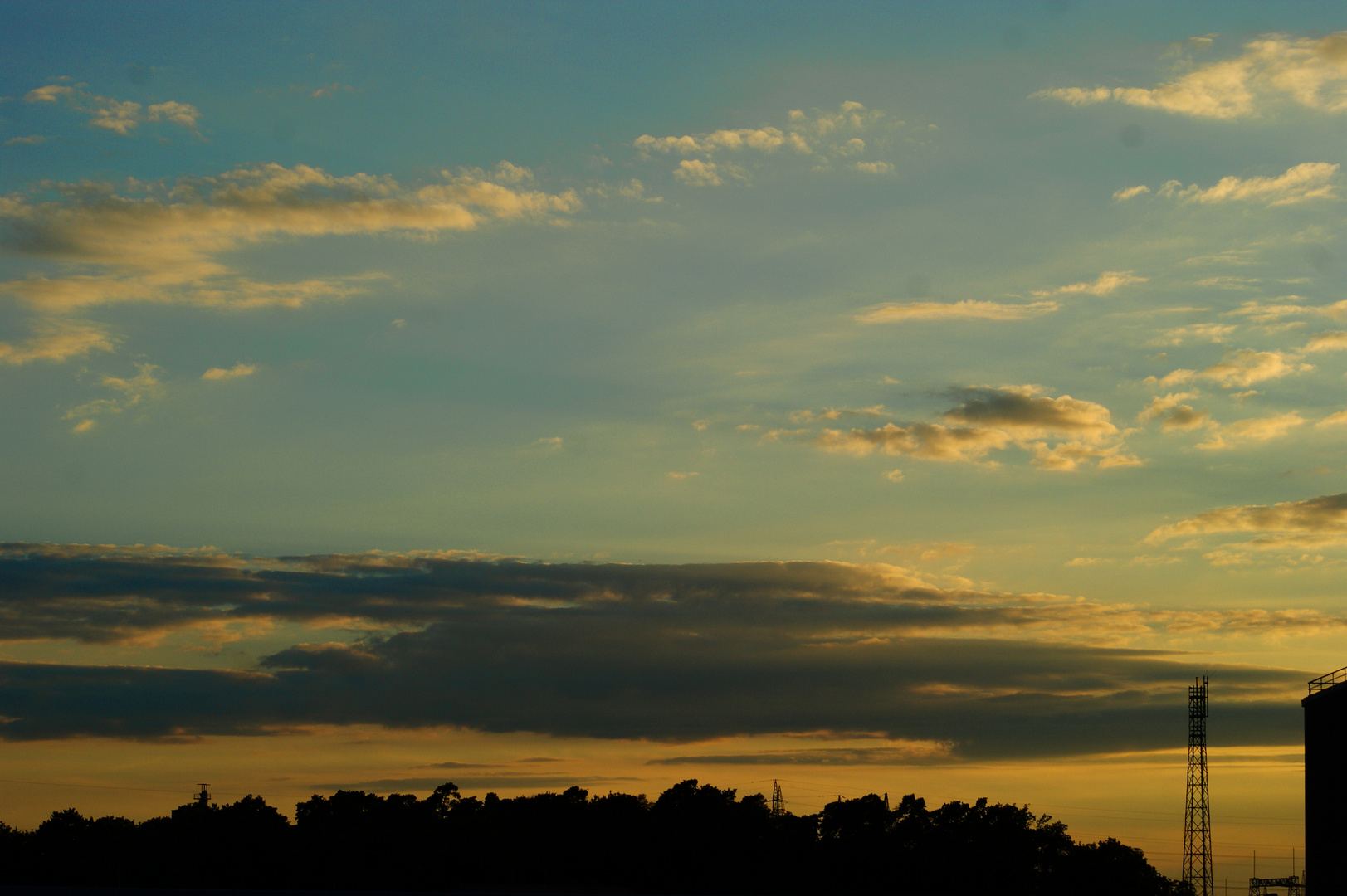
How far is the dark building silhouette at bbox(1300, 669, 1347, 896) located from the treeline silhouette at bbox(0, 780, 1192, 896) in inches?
3181

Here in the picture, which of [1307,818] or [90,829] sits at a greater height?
[1307,818]

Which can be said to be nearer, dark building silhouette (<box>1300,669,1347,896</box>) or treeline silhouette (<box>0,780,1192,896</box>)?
dark building silhouette (<box>1300,669,1347,896</box>)

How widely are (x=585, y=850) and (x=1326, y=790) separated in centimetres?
9723

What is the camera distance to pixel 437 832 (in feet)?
525

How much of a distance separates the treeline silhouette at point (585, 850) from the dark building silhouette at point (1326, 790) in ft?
265

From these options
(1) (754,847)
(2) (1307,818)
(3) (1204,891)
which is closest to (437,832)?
(1) (754,847)

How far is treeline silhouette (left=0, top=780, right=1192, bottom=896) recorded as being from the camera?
15025 centimetres

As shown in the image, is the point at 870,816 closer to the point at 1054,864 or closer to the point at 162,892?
the point at 1054,864

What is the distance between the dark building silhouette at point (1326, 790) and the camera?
7438 cm

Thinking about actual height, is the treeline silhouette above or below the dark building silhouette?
below

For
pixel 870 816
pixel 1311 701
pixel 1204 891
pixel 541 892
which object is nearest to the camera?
pixel 1311 701

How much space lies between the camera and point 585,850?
156375 mm

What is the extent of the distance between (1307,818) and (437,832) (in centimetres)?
10728

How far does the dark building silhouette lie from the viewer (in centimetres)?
7438
